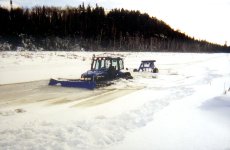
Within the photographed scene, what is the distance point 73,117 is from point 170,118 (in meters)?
2.91

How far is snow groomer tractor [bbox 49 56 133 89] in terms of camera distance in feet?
52.2

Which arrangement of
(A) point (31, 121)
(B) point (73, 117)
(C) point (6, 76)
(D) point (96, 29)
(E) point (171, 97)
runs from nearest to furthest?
(A) point (31, 121) → (B) point (73, 117) → (E) point (171, 97) → (C) point (6, 76) → (D) point (96, 29)

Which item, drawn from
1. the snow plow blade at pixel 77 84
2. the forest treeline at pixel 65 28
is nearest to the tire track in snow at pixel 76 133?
the snow plow blade at pixel 77 84

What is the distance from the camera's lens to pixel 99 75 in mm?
17344

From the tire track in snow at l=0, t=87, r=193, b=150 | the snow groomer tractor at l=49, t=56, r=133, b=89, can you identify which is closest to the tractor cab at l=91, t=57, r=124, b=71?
the snow groomer tractor at l=49, t=56, r=133, b=89

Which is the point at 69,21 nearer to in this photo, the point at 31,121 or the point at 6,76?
the point at 6,76

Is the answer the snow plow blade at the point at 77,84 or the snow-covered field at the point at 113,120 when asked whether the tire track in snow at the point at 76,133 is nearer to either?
the snow-covered field at the point at 113,120

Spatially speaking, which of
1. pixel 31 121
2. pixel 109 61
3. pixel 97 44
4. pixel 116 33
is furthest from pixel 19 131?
pixel 116 33

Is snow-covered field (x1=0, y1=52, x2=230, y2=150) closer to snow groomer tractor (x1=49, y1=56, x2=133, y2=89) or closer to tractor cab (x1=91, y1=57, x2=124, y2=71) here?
snow groomer tractor (x1=49, y1=56, x2=133, y2=89)

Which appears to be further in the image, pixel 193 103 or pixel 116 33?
pixel 116 33

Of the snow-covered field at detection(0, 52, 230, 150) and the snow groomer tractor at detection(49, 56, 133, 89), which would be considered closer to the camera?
the snow-covered field at detection(0, 52, 230, 150)

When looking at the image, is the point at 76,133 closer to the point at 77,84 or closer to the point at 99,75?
the point at 77,84

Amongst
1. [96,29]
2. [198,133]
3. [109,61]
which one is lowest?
[198,133]

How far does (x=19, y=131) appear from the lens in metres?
7.40
